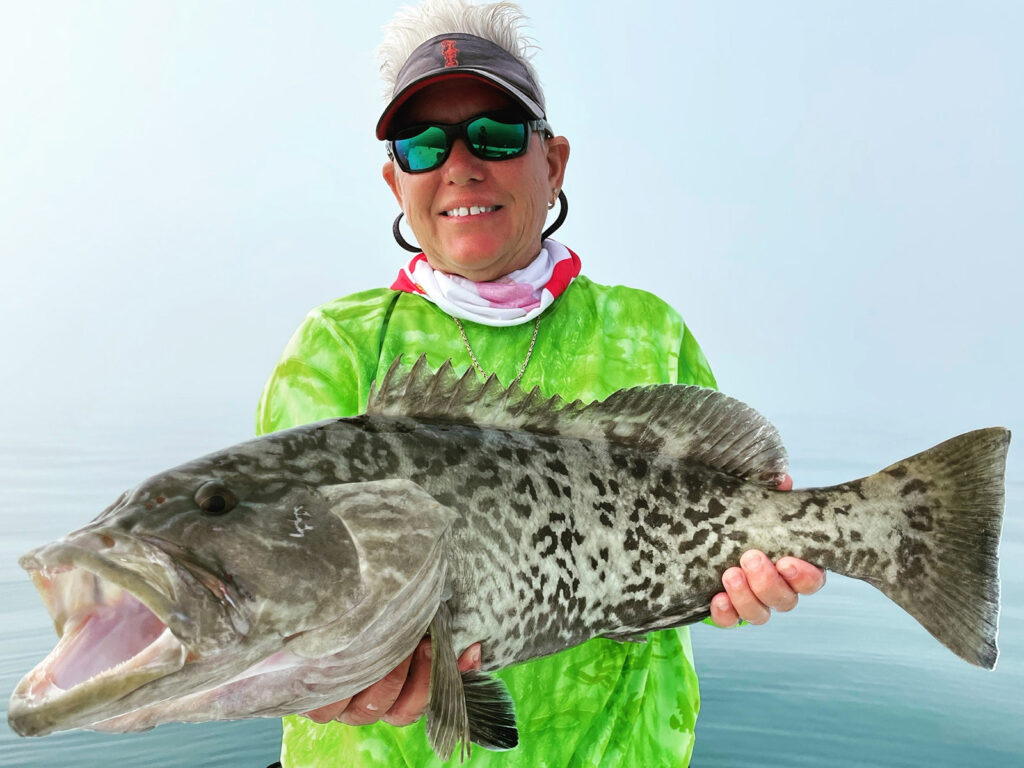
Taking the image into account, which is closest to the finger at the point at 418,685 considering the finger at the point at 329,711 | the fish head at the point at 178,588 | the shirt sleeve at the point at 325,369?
the finger at the point at 329,711

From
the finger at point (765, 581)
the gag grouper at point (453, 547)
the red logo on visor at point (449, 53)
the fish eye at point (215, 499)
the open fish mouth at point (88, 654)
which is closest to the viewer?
the open fish mouth at point (88, 654)

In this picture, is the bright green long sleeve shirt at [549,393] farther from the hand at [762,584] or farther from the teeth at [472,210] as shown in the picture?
the hand at [762,584]

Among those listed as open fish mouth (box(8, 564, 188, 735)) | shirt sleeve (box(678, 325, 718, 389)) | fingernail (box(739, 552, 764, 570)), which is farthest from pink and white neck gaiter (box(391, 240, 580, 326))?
open fish mouth (box(8, 564, 188, 735))

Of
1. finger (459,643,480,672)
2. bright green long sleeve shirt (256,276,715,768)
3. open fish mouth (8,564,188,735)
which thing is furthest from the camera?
bright green long sleeve shirt (256,276,715,768)

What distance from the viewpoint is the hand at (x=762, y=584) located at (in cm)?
238

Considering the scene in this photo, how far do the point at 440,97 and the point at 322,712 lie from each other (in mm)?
2021

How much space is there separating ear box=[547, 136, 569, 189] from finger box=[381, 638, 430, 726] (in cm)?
194

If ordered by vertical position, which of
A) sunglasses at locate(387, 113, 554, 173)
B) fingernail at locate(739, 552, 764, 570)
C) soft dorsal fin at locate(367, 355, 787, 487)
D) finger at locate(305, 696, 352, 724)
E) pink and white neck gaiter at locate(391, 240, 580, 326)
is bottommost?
finger at locate(305, 696, 352, 724)

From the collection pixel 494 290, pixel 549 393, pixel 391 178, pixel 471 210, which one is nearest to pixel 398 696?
pixel 549 393

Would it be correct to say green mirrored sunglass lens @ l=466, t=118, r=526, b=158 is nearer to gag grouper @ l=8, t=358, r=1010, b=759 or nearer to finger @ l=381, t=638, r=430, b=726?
gag grouper @ l=8, t=358, r=1010, b=759

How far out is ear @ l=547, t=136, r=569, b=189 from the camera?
349 centimetres

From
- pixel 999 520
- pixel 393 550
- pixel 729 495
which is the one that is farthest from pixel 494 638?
pixel 999 520

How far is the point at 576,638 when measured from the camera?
7.74 ft

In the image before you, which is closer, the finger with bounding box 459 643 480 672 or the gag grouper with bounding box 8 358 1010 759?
the gag grouper with bounding box 8 358 1010 759
